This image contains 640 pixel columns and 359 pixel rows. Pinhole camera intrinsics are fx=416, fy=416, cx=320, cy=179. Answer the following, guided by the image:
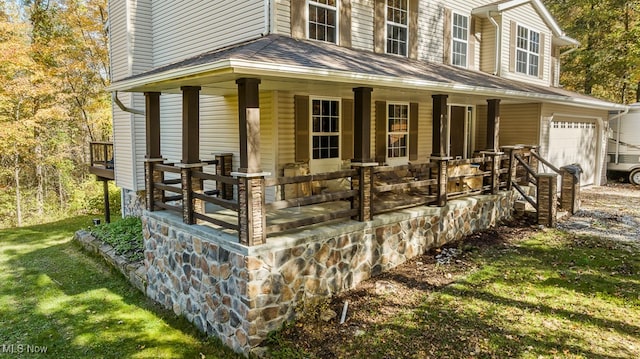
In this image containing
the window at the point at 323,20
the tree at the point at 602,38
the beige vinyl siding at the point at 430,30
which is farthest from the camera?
the tree at the point at 602,38

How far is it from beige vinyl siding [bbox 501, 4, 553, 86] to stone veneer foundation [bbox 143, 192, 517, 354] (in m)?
7.29

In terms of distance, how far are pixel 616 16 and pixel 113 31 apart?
22.2m

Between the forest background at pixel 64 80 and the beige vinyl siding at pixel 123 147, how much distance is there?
5902mm

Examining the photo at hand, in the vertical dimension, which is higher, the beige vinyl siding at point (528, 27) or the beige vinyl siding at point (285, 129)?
the beige vinyl siding at point (528, 27)

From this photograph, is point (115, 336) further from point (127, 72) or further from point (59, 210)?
point (59, 210)

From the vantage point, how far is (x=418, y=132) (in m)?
11.3

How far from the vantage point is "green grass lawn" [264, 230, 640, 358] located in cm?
457

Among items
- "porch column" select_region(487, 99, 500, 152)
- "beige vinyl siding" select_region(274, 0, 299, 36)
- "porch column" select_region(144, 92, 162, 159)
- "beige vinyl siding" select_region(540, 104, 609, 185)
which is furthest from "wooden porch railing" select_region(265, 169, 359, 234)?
"beige vinyl siding" select_region(540, 104, 609, 185)

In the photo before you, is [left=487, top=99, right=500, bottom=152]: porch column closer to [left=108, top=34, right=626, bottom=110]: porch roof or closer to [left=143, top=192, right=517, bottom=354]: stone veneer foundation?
[left=108, top=34, right=626, bottom=110]: porch roof

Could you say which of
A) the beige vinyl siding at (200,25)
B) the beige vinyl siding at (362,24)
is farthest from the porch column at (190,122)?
the beige vinyl siding at (362,24)

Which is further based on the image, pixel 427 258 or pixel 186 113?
pixel 427 258

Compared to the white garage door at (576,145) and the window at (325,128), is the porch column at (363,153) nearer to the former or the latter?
the window at (325,128)

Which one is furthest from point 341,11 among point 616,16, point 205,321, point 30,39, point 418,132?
point 616,16

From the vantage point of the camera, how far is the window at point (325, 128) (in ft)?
28.5
